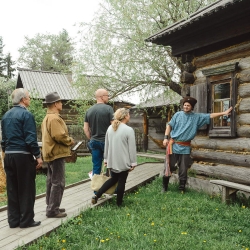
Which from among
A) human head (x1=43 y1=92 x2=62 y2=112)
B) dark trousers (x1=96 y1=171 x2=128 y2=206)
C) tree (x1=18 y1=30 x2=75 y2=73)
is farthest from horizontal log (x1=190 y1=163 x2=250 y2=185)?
tree (x1=18 y1=30 x2=75 y2=73)

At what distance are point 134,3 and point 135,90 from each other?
3.49 meters

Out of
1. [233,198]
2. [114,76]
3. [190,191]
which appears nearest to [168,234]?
[233,198]

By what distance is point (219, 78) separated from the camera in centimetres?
721

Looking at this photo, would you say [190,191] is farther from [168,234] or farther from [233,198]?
[168,234]

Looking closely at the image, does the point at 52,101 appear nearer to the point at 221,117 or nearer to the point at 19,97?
the point at 19,97

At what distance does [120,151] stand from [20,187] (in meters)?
1.78

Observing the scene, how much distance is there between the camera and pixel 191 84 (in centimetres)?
810

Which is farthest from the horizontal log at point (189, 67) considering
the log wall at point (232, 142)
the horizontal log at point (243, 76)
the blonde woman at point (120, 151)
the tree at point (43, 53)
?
the tree at point (43, 53)

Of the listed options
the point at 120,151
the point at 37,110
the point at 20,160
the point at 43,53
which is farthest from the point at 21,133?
the point at 43,53

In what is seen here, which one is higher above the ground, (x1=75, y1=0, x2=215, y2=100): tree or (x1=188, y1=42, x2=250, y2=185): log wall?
(x1=75, y1=0, x2=215, y2=100): tree

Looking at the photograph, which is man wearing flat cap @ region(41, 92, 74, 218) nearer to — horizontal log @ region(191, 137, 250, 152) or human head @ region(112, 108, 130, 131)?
human head @ region(112, 108, 130, 131)

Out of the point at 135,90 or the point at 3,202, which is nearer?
the point at 3,202

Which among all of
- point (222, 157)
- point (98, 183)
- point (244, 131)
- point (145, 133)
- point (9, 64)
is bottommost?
point (145, 133)

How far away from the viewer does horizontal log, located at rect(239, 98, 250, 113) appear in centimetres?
651
